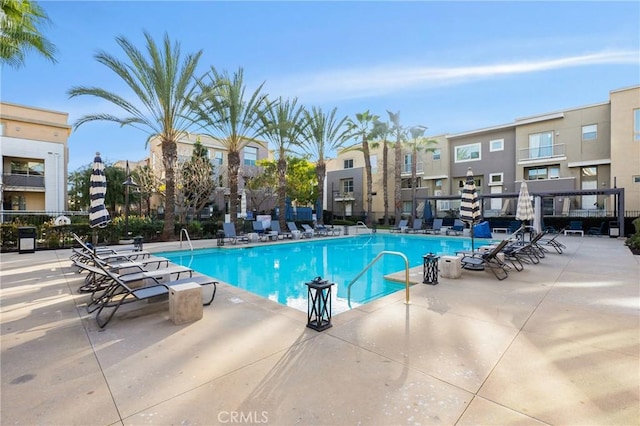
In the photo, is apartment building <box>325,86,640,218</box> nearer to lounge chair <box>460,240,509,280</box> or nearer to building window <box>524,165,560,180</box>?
building window <box>524,165,560,180</box>

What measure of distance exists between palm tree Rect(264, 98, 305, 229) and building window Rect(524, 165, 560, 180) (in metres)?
20.4

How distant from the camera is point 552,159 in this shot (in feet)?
78.7

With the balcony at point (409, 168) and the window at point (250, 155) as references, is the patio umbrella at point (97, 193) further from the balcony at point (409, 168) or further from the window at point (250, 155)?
the balcony at point (409, 168)

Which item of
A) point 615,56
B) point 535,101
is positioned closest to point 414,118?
point 535,101

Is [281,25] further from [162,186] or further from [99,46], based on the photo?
[162,186]

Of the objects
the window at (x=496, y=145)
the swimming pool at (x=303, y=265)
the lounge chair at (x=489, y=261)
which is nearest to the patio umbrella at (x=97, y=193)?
the swimming pool at (x=303, y=265)

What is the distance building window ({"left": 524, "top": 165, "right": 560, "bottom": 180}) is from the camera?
24652 millimetres

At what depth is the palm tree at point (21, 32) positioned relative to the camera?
313 inches

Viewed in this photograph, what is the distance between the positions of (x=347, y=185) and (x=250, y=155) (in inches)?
493

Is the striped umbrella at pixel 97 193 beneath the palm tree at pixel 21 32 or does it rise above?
beneath

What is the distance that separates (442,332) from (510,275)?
486cm

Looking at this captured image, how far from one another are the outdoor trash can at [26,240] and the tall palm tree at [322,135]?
617 inches

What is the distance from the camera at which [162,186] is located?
23469 millimetres

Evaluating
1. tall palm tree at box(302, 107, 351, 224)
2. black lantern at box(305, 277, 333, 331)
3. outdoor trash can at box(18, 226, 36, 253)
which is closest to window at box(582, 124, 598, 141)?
tall palm tree at box(302, 107, 351, 224)
